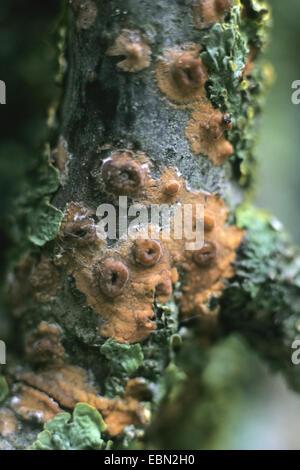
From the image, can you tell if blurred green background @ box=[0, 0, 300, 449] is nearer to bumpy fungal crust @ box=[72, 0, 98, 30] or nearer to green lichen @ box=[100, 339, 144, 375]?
bumpy fungal crust @ box=[72, 0, 98, 30]

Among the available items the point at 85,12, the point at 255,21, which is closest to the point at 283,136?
the point at 255,21

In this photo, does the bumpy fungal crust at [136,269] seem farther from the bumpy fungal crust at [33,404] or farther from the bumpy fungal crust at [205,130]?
the bumpy fungal crust at [33,404]

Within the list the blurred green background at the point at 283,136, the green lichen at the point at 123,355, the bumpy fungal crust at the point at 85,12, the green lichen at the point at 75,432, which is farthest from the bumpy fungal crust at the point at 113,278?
the blurred green background at the point at 283,136

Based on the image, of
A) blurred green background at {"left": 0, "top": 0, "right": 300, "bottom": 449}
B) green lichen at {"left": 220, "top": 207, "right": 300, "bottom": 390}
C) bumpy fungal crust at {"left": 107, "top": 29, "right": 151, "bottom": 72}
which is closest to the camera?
bumpy fungal crust at {"left": 107, "top": 29, "right": 151, "bottom": 72}

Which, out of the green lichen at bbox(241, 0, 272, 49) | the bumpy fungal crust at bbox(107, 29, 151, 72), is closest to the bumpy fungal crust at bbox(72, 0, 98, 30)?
the bumpy fungal crust at bbox(107, 29, 151, 72)

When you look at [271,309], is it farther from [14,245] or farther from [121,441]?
[14,245]
